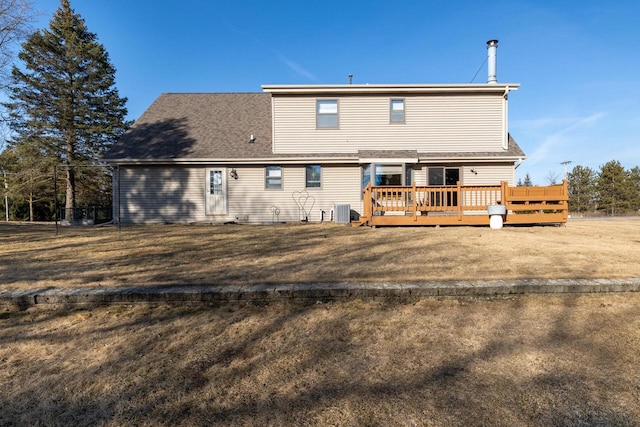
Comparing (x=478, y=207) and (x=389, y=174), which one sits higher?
(x=389, y=174)

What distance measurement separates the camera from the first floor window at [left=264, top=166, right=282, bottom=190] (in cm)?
1376

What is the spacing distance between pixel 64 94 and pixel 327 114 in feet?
59.7

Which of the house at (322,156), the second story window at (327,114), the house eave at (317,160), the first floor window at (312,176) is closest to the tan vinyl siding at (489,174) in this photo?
the house at (322,156)

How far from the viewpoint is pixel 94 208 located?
15.9 m

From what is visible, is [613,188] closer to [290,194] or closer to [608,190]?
[608,190]

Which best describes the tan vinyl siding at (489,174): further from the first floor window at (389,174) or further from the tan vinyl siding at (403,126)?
the first floor window at (389,174)

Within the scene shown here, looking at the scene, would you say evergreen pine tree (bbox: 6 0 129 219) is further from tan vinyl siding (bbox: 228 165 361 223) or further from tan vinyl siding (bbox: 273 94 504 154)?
tan vinyl siding (bbox: 273 94 504 154)

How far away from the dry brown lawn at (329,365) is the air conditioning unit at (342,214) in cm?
898

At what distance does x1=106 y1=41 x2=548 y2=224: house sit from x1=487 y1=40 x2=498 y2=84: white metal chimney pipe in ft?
4.76

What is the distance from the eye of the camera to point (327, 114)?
13688 millimetres

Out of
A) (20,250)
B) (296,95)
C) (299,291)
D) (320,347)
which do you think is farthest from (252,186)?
(320,347)

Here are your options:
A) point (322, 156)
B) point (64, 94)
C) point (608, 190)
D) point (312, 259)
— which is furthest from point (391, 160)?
point (608, 190)

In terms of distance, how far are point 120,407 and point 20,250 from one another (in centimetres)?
717

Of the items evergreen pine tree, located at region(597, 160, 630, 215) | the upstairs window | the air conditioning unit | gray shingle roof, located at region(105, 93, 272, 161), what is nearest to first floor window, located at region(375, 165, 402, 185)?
the air conditioning unit
